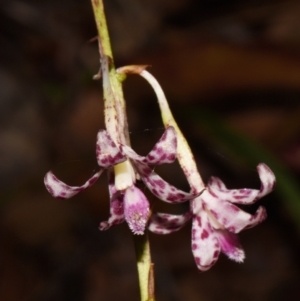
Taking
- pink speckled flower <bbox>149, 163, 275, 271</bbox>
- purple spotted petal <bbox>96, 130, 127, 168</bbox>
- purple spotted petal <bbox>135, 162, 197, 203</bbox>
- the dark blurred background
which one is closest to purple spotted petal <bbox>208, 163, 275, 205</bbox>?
pink speckled flower <bbox>149, 163, 275, 271</bbox>

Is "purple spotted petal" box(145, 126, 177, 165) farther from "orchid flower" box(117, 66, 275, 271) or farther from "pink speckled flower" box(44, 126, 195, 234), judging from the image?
"orchid flower" box(117, 66, 275, 271)

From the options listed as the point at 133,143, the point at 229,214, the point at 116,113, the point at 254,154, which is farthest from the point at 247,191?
the point at 133,143

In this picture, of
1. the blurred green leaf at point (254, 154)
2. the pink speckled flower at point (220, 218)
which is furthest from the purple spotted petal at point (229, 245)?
the blurred green leaf at point (254, 154)

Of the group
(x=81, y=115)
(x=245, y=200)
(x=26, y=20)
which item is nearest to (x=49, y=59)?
(x=26, y=20)

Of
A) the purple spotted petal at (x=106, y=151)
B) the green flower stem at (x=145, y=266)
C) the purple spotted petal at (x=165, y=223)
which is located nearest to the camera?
the purple spotted petal at (x=106, y=151)

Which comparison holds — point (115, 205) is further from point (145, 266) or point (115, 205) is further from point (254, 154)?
point (254, 154)

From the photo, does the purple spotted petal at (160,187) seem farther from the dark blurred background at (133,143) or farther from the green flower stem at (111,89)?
the dark blurred background at (133,143)
